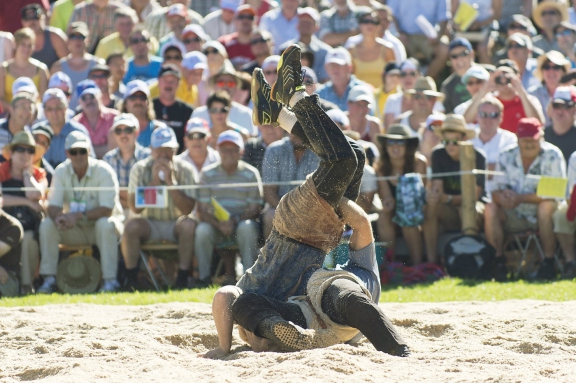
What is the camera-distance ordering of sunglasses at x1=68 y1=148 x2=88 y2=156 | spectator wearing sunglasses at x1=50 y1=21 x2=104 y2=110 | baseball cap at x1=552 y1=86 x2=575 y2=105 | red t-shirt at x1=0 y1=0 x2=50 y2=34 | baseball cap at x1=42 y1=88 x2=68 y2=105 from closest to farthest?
sunglasses at x1=68 y1=148 x2=88 y2=156
baseball cap at x1=552 y1=86 x2=575 y2=105
baseball cap at x1=42 y1=88 x2=68 y2=105
spectator wearing sunglasses at x1=50 y1=21 x2=104 y2=110
red t-shirt at x1=0 y1=0 x2=50 y2=34

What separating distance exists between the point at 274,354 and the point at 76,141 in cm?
472

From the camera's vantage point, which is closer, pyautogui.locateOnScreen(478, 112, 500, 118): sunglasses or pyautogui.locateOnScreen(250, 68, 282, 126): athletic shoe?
pyautogui.locateOnScreen(250, 68, 282, 126): athletic shoe

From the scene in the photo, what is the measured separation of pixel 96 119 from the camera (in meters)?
10.5

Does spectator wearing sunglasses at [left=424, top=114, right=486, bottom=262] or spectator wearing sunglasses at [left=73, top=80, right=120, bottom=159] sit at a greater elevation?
spectator wearing sunglasses at [left=73, top=80, right=120, bottom=159]

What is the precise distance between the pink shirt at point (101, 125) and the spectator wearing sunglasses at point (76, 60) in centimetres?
131

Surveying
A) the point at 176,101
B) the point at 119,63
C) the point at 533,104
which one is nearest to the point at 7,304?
the point at 176,101

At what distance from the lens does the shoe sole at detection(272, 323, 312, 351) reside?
539 cm

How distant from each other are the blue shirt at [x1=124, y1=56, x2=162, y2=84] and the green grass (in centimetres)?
364

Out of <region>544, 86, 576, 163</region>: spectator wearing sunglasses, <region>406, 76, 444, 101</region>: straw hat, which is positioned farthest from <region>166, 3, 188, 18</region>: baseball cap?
<region>544, 86, 576, 163</region>: spectator wearing sunglasses

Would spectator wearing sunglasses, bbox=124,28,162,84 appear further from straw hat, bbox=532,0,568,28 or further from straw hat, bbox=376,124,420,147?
straw hat, bbox=532,0,568,28

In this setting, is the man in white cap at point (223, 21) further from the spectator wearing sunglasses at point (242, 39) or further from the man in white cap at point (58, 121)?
the man in white cap at point (58, 121)

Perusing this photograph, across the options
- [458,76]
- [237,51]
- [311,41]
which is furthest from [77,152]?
[458,76]

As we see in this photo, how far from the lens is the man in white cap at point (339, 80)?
35.7ft

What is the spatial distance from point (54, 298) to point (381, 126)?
393 centimetres
